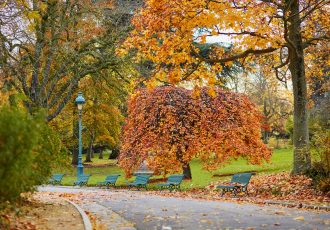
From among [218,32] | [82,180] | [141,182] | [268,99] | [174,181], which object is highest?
[268,99]

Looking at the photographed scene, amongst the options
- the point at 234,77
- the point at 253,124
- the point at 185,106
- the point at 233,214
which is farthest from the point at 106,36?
the point at 233,214

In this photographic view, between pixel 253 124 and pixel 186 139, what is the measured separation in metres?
3.71

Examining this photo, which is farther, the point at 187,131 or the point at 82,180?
the point at 82,180

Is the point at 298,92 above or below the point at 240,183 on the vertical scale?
above

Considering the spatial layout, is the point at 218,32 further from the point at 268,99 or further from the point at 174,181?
the point at 268,99

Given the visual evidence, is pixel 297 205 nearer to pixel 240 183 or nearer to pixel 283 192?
pixel 283 192

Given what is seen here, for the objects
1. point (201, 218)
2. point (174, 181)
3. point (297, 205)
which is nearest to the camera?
point (201, 218)

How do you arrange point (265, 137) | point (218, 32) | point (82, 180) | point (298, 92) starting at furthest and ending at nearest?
point (265, 137)
point (82, 180)
point (298, 92)
point (218, 32)

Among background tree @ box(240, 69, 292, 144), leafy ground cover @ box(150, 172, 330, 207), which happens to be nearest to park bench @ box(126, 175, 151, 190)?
leafy ground cover @ box(150, 172, 330, 207)

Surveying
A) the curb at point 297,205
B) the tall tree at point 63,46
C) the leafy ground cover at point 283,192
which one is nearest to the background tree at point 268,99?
the tall tree at point 63,46

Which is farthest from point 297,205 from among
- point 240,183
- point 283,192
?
point 240,183

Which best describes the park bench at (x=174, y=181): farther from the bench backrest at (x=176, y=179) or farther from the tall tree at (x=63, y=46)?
the tall tree at (x=63, y=46)

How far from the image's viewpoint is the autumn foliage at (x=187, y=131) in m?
23.2

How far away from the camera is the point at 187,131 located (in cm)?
2380
